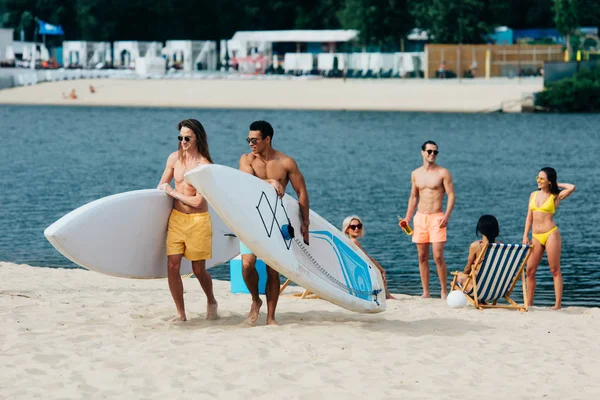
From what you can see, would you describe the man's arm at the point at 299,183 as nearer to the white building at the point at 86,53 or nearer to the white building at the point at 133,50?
the white building at the point at 133,50

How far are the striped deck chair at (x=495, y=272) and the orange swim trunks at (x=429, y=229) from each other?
567mm

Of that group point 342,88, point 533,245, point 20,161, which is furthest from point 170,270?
point 342,88

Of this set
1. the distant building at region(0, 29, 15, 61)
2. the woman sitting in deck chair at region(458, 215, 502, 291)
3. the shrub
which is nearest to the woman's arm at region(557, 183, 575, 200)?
the woman sitting in deck chair at region(458, 215, 502, 291)

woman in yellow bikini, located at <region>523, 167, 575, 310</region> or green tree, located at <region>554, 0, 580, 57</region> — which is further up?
green tree, located at <region>554, 0, 580, 57</region>

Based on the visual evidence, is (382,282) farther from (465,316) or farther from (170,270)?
(170,270)

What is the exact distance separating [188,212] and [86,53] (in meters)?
79.6

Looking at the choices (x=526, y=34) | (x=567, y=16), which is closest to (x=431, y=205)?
(x=567, y=16)

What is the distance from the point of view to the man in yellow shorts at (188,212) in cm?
870

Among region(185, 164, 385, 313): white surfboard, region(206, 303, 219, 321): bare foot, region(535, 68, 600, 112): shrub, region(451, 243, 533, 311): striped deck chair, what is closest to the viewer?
region(185, 164, 385, 313): white surfboard

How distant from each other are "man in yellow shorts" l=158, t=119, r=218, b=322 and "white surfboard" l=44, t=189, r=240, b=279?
264 millimetres

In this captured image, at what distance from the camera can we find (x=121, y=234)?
30.0 feet

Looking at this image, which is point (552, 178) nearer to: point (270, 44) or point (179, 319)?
point (179, 319)

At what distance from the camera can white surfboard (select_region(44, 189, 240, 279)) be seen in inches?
352

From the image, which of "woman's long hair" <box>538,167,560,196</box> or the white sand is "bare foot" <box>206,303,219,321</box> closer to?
the white sand
